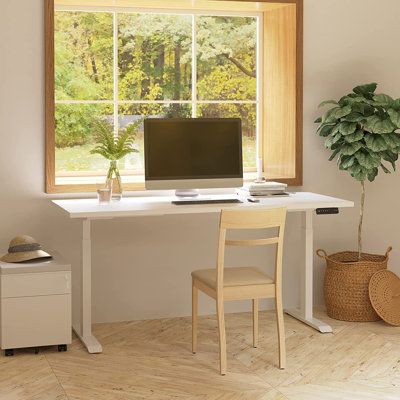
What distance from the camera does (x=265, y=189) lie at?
544 cm

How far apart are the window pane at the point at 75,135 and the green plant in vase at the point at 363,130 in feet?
6.14

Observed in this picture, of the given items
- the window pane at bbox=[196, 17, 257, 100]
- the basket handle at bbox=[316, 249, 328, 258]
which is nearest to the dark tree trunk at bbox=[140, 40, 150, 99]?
the window pane at bbox=[196, 17, 257, 100]

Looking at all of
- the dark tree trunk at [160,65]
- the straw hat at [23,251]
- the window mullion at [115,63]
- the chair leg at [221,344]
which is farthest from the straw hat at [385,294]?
the dark tree trunk at [160,65]

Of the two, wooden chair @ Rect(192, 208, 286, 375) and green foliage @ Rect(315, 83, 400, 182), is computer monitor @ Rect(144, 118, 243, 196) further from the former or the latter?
wooden chair @ Rect(192, 208, 286, 375)

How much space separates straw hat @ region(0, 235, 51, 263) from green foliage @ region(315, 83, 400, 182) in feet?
6.12

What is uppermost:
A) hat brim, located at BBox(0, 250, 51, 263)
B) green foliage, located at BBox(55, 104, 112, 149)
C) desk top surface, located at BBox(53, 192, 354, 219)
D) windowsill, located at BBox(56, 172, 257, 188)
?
green foliage, located at BBox(55, 104, 112, 149)

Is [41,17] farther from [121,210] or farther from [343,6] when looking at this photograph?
[343,6]

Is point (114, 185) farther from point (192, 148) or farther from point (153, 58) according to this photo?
point (153, 58)

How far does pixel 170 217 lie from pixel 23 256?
1.07m

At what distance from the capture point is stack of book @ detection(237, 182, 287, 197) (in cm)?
543

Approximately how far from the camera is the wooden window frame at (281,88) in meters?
5.77

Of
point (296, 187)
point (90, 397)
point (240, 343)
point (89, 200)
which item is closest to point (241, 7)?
point (296, 187)

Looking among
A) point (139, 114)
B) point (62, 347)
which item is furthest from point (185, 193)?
point (139, 114)

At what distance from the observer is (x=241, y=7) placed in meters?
5.82
